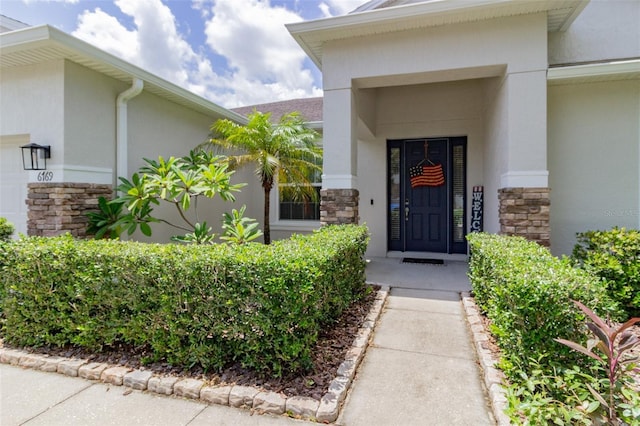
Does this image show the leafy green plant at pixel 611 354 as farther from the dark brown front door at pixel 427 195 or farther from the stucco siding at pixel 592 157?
the dark brown front door at pixel 427 195

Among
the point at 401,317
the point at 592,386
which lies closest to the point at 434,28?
the point at 401,317

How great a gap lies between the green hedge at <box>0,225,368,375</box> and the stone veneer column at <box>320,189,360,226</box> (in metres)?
1.94

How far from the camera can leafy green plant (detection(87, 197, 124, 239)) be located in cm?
527

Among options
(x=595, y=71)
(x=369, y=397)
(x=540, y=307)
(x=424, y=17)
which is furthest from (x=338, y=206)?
(x=595, y=71)

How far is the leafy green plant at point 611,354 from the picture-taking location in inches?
76.9

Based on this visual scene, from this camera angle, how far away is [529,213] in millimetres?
4762

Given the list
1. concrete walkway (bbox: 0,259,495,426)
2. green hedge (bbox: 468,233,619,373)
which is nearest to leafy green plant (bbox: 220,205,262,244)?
concrete walkway (bbox: 0,259,495,426)

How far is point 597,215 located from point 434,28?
152 inches

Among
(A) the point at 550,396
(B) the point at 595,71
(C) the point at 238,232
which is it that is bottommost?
(A) the point at 550,396

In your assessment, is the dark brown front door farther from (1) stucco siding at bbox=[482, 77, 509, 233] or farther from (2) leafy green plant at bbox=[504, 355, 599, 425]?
(2) leafy green plant at bbox=[504, 355, 599, 425]

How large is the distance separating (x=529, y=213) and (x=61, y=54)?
718cm

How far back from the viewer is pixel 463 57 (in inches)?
194

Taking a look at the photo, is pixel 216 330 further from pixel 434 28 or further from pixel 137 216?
pixel 434 28

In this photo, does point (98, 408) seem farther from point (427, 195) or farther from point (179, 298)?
point (427, 195)
